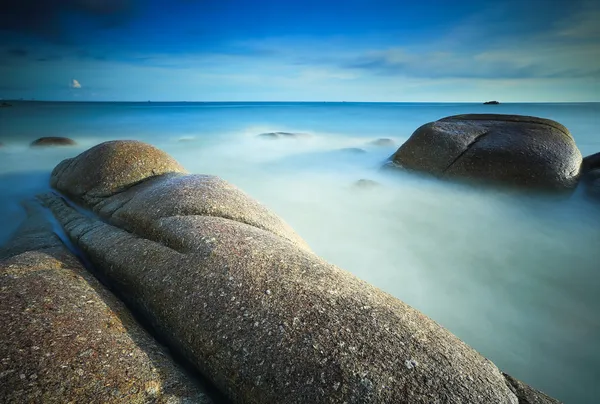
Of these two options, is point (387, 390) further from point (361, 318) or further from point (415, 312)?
point (415, 312)

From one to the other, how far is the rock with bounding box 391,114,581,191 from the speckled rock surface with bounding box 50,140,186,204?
18.3ft

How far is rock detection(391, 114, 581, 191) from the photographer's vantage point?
21.5 feet

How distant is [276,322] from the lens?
2.07m

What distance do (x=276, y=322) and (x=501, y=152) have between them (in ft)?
21.7

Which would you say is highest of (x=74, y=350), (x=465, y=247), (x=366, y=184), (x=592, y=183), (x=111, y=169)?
(x=111, y=169)

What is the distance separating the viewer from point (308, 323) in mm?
2059

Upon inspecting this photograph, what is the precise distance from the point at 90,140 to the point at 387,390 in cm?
1775

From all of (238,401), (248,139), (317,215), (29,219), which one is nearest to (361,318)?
(238,401)

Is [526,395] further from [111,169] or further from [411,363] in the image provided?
[111,169]

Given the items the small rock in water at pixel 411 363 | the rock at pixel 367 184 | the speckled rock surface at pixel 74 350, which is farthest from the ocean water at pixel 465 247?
the speckled rock surface at pixel 74 350

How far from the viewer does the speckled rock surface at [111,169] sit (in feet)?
16.3

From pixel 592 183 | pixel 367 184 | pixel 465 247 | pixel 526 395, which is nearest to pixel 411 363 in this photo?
pixel 526 395

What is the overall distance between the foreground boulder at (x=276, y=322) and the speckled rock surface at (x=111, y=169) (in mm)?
1767

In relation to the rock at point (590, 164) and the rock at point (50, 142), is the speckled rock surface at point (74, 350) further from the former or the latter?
the rock at point (50, 142)
